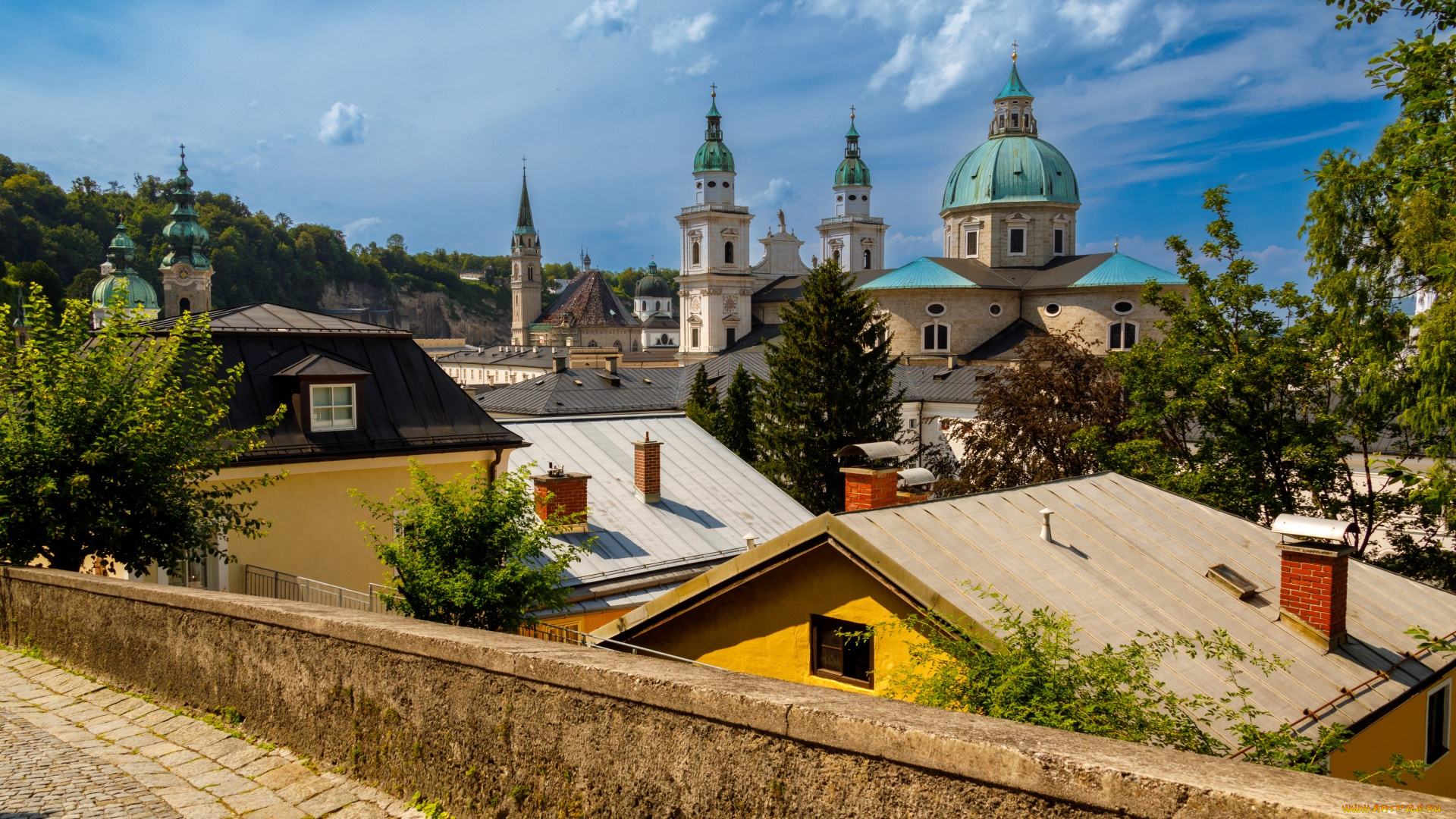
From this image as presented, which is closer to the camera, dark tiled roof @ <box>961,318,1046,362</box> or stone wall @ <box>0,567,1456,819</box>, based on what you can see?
stone wall @ <box>0,567,1456,819</box>

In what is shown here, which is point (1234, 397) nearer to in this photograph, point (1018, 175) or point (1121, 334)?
point (1121, 334)

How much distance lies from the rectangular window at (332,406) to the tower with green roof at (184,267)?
89.6m

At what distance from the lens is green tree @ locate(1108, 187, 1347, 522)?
64.0ft

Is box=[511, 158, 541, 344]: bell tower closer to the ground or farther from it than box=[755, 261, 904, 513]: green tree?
farther from it

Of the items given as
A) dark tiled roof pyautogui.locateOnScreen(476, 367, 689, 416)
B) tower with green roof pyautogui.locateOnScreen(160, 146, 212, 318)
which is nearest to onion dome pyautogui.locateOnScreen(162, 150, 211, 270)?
tower with green roof pyautogui.locateOnScreen(160, 146, 212, 318)

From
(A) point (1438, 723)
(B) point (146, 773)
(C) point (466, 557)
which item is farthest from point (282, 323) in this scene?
(A) point (1438, 723)

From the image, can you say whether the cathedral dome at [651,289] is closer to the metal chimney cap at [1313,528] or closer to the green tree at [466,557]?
the green tree at [466,557]

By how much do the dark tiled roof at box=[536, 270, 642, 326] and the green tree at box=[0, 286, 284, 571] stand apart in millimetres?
130382

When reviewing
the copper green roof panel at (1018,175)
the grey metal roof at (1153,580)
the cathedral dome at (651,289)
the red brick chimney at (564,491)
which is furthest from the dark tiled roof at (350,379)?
the cathedral dome at (651,289)

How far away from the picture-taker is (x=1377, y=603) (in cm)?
991

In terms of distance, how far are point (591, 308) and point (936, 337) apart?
87486 millimetres

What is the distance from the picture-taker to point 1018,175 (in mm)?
64750

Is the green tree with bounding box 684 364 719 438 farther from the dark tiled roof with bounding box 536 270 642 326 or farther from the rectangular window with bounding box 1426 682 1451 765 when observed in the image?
the dark tiled roof with bounding box 536 270 642 326

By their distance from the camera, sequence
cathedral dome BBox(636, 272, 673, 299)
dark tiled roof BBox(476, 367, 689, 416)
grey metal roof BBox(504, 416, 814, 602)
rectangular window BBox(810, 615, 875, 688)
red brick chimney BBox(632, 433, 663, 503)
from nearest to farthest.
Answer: rectangular window BBox(810, 615, 875, 688) → grey metal roof BBox(504, 416, 814, 602) → red brick chimney BBox(632, 433, 663, 503) → dark tiled roof BBox(476, 367, 689, 416) → cathedral dome BBox(636, 272, 673, 299)
